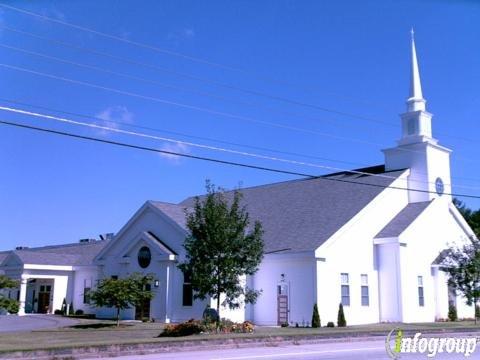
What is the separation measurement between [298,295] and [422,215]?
9.52 m

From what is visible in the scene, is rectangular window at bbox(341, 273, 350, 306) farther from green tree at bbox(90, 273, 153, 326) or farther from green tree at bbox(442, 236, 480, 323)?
green tree at bbox(90, 273, 153, 326)

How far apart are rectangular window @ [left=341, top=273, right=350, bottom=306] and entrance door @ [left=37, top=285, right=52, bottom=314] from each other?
27634 millimetres

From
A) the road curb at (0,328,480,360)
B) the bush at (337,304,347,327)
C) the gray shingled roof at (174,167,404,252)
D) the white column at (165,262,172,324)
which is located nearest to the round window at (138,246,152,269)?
the white column at (165,262,172,324)

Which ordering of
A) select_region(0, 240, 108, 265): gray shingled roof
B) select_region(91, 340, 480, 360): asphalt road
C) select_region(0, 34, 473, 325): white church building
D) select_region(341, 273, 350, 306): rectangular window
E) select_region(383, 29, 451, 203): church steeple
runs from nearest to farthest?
select_region(91, 340, 480, 360): asphalt road < select_region(0, 34, 473, 325): white church building < select_region(341, 273, 350, 306): rectangular window < select_region(383, 29, 451, 203): church steeple < select_region(0, 240, 108, 265): gray shingled roof

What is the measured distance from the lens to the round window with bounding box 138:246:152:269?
37.7 meters

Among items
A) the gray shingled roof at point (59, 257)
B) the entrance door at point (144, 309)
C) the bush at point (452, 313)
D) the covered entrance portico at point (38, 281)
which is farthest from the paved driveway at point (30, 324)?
the bush at point (452, 313)

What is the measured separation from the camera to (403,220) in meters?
36.8

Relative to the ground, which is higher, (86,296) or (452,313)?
(86,296)

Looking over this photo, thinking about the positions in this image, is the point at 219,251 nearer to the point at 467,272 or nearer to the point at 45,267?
the point at 467,272

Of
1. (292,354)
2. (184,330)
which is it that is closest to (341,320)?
(184,330)

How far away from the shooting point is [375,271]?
35.6 metres

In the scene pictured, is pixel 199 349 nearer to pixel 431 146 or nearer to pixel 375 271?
pixel 375 271

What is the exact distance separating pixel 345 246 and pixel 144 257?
12.3 metres

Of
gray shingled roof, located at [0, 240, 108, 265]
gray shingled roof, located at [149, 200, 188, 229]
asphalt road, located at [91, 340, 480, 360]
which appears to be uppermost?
gray shingled roof, located at [149, 200, 188, 229]
